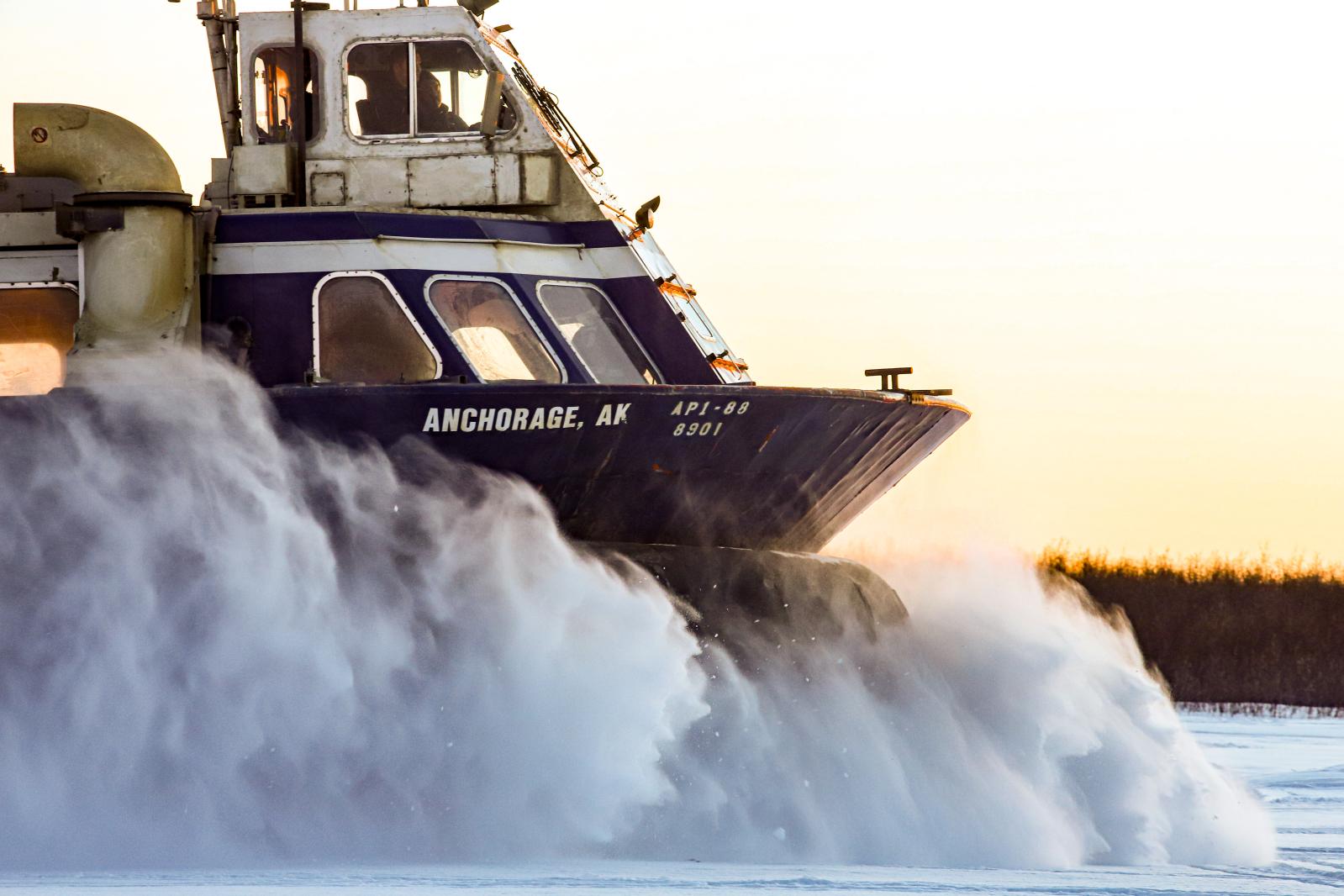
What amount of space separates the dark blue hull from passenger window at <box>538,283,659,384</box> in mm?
708

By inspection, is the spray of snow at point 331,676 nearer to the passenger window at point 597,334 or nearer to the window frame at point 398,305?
the window frame at point 398,305

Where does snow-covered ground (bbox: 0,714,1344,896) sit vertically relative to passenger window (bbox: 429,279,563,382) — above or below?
below

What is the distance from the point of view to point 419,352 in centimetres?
852

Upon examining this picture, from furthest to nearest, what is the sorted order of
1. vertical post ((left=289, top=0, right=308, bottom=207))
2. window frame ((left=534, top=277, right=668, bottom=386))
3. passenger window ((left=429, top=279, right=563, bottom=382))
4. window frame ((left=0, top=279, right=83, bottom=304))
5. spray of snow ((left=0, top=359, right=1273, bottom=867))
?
1. vertical post ((left=289, top=0, right=308, bottom=207))
2. window frame ((left=534, top=277, right=668, bottom=386))
3. window frame ((left=0, top=279, right=83, bottom=304))
4. passenger window ((left=429, top=279, right=563, bottom=382))
5. spray of snow ((left=0, top=359, right=1273, bottom=867))

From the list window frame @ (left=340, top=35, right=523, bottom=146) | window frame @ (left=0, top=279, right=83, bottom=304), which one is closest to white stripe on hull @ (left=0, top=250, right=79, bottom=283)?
window frame @ (left=0, top=279, right=83, bottom=304)

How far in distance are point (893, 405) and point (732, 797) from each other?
1917 millimetres

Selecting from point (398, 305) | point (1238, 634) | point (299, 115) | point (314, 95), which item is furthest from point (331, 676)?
point (1238, 634)

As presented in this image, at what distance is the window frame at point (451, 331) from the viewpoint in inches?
336

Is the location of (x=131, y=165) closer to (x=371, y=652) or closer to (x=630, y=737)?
(x=371, y=652)

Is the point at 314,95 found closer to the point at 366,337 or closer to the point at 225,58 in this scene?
the point at 225,58

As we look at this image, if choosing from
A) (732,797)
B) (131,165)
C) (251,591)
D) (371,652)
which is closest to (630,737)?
(732,797)

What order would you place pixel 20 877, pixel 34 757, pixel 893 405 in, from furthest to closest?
1. pixel 893 405
2. pixel 34 757
3. pixel 20 877

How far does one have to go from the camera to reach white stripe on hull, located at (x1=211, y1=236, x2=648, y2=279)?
8633mm

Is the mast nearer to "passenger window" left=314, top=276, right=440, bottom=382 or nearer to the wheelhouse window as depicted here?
the wheelhouse window
